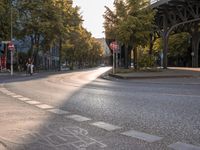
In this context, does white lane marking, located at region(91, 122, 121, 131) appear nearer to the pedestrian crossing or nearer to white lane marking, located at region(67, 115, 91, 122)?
the pedestrian crossing

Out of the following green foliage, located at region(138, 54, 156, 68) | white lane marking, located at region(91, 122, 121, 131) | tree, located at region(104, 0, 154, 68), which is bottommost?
white lane marking, located at region(91, 122, 121, 131)

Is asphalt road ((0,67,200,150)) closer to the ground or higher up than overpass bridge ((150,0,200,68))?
closer to the ground

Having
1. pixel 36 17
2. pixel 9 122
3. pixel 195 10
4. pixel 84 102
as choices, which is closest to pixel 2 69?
pixel 36 17

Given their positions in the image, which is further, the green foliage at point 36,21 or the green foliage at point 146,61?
the green foliage at point 36,21

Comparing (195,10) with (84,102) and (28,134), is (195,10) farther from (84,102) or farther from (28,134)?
(28,134)

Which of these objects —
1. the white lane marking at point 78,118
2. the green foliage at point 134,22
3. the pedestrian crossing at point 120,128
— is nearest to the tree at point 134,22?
the green foliage at point 134,22

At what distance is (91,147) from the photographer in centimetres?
673

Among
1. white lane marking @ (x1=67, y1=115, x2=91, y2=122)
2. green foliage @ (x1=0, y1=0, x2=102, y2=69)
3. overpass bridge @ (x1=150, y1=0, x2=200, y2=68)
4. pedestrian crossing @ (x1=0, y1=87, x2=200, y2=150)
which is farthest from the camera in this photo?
green foliage @ (x1=0, y1=0, x2=102, y2=69)

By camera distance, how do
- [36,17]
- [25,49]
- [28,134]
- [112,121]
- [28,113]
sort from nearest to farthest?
[28,134]
[112,121]
[28,113]
[36,17]
[25,49]

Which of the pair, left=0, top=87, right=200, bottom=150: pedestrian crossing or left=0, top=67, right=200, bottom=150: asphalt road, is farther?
left=0, top=67, right=200, bottom=150: asphalt road

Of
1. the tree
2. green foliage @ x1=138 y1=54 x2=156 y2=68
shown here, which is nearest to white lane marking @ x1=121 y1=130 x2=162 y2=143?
the tree

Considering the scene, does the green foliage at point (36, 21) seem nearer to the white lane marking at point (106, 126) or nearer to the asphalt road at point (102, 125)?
the asphalt road at point (102, 125)

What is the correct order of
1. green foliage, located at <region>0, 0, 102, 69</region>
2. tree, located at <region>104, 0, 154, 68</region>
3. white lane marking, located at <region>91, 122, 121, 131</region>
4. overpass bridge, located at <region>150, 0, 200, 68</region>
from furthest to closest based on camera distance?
green foliage, located at <region>0, 0, 102, 69</region>, overpass bridge, located at <region>150, 0, 200, 68</region>, tree, located at <region>104, 0, 154, 68</region>, white lane marking, located at <region>91, 122, 121, 131</region>

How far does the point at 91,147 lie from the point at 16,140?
1.54 metres
